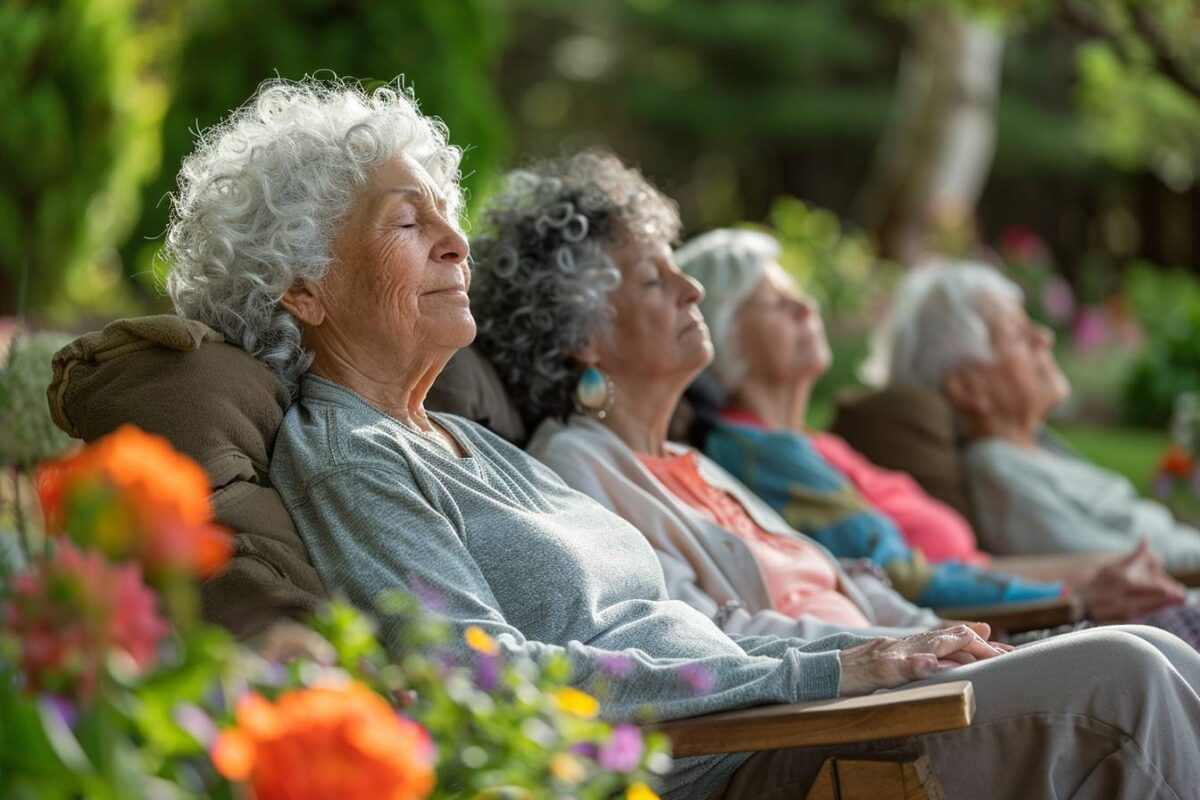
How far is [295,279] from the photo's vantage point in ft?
7.72

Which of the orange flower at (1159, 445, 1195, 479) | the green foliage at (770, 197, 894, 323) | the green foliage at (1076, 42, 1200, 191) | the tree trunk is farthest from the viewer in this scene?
the tree trunk

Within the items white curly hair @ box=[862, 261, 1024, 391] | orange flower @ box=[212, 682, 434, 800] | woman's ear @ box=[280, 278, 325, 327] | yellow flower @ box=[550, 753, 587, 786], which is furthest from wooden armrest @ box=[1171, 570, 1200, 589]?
orange flower @ box=[212, 682, 434, 800]

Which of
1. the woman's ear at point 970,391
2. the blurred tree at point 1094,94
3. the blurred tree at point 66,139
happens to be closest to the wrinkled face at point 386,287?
the woman's ear at point 970,391

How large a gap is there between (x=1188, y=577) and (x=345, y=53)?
442 centimetres

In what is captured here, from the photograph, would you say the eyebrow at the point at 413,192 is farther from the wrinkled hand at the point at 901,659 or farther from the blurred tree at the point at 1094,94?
the blurred tree at the point at 1094,94

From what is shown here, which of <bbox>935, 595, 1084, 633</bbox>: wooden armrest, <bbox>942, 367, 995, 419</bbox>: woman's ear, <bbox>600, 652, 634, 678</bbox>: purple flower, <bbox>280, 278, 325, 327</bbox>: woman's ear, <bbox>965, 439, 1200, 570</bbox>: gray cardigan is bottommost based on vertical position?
<bbox>965, 439, 1200, 570</bbox>: gray cardigan

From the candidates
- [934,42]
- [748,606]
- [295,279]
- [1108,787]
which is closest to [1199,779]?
[1108,787]

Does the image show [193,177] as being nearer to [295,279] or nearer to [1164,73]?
[295,279]

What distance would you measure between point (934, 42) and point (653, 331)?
10124 millimetres

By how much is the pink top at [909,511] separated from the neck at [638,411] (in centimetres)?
98

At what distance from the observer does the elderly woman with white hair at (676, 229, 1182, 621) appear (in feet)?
11.4

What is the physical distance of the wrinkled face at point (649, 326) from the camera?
2.98m

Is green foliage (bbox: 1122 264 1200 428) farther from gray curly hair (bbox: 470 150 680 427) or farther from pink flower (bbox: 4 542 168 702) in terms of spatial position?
pink flower (bbox: 4 542 168 702)

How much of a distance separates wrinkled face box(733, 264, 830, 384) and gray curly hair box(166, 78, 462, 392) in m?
1.44
